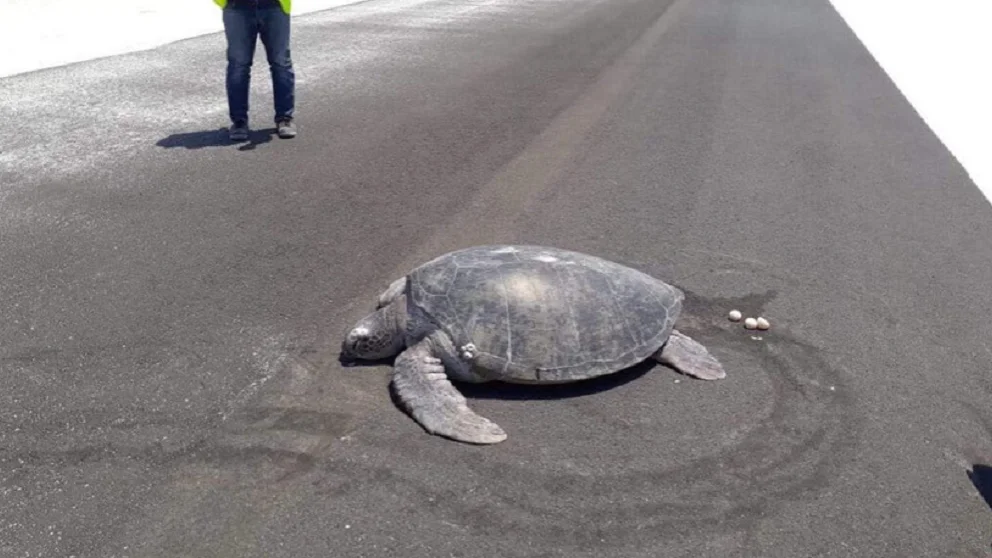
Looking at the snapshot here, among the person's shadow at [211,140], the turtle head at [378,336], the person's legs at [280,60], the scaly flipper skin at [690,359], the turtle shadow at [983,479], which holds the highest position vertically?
the person's legs at [280,60]

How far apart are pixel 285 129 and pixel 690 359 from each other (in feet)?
17.5

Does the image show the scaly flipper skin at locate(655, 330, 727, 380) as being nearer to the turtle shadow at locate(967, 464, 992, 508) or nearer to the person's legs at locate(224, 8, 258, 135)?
the turtle shadow at locate(967, 464, 992, 508)

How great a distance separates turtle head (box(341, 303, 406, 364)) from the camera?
4.64m

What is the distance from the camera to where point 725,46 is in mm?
16219

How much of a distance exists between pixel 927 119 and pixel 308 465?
34.8 feet

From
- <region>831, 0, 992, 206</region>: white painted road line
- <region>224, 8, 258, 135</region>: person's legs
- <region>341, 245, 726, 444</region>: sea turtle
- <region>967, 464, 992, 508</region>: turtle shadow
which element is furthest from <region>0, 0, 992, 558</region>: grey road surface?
<region>831, 0, 992, 206</region>: white painted road line

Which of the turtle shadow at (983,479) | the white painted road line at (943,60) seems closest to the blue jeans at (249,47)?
the turtle shadow at (983,479)

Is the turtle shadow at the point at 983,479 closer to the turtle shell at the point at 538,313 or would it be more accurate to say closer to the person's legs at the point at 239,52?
the turtle shell at the point at 538,313

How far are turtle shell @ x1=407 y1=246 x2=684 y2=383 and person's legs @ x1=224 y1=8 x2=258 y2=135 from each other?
426 centimetres

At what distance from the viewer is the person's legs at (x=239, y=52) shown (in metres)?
7.83

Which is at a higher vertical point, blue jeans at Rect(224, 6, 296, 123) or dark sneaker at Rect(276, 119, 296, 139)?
blue jeans at Rect(224, 6, 296, 123)

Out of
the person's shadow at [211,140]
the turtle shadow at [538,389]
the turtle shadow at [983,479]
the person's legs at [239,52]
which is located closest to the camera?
the turtle shadow at [983,479]

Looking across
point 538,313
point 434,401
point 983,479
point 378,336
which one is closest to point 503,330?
point 538,313

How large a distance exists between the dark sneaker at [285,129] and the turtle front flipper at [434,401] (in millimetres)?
4679
